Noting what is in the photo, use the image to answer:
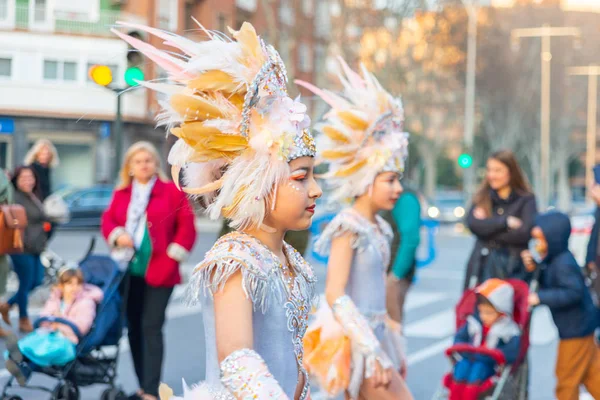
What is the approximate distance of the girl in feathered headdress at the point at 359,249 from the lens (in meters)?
4.77

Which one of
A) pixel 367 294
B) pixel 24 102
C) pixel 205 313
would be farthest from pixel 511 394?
pixel 24 102

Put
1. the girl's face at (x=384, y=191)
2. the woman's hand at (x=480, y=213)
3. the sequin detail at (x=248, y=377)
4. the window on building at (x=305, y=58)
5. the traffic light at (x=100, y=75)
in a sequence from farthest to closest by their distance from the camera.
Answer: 1. the window on building at (x=305, y=58)
2. the traffic light at (x=100, y=75)
3. the woman's hand at (x=480, y=213)
4. the girl's face at (x=384, y=191)
5. the sequin detail at (x=248, y=377)

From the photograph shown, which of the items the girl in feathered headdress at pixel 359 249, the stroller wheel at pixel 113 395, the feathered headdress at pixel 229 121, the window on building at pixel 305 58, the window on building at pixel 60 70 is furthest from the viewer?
the window on building at pixel 305 58

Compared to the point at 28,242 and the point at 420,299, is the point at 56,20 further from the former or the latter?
the point at 28,242

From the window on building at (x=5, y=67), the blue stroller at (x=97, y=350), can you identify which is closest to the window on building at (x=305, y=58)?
the window on building at (x=5, y=67)

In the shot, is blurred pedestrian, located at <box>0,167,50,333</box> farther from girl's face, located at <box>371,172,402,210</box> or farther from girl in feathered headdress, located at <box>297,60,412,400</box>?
girl's face, located at <box>371,172,402,210</box>

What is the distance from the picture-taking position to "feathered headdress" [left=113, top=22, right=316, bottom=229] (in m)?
2.97

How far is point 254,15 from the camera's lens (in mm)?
45438

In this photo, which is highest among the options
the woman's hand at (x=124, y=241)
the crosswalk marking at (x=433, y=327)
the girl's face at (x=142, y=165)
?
the girl's face at (x=142, y=165)

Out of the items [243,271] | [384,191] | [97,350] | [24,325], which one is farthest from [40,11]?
[243,271]

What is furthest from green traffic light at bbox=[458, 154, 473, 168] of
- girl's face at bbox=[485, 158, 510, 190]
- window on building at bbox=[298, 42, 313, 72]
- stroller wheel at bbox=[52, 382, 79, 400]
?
window on building at bbox=[298, 42, 313, 72]

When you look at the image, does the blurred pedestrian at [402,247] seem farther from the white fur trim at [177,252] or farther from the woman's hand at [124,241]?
the woman's hand at [124,241]

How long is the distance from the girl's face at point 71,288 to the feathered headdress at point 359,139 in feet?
6.69

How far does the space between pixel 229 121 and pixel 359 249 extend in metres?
2.23
